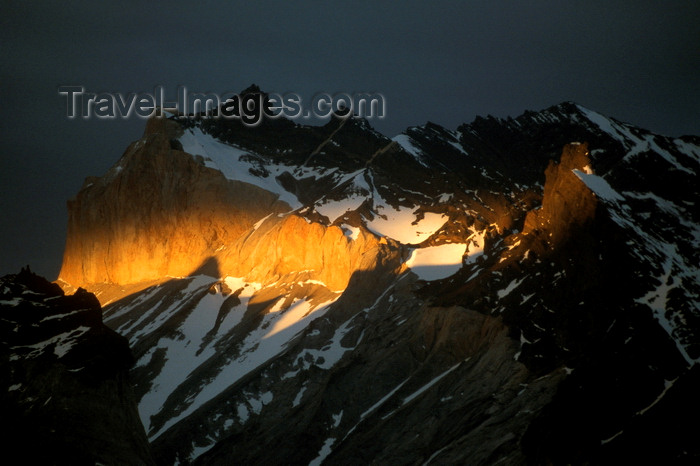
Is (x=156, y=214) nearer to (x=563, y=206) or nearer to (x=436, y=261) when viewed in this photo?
(x=436, y=261)

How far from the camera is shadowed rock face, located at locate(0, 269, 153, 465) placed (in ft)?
168

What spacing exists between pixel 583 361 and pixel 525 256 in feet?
84.4

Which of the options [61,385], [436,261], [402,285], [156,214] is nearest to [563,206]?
[402,285]

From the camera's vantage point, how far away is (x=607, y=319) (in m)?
79.9

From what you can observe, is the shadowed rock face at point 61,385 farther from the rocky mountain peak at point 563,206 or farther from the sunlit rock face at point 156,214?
the sunlit rock face at point 156,214

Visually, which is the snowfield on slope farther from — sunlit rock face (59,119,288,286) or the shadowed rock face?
the shadowed rock face

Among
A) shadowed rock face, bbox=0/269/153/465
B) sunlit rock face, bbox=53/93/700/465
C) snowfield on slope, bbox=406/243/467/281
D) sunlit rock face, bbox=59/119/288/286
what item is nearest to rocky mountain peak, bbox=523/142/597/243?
sunlit rock face, bbox=53/93/700/465

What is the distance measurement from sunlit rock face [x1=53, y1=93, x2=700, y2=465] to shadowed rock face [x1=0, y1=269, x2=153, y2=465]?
1004 inches

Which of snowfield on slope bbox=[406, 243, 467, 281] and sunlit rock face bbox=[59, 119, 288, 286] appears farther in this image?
sunlit rock face bbox=[59, 119, 288, 286]

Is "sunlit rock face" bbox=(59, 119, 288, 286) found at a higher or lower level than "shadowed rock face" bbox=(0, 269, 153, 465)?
higher

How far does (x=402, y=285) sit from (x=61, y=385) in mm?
68161

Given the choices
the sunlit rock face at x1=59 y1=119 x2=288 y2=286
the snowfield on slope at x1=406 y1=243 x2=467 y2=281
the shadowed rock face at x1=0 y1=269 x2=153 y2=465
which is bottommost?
the shadowed rock face at x1=0 y1=269 x2=153 y2=465

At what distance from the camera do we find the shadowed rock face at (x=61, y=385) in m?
51.2

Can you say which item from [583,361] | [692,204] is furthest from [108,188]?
[583,361]
